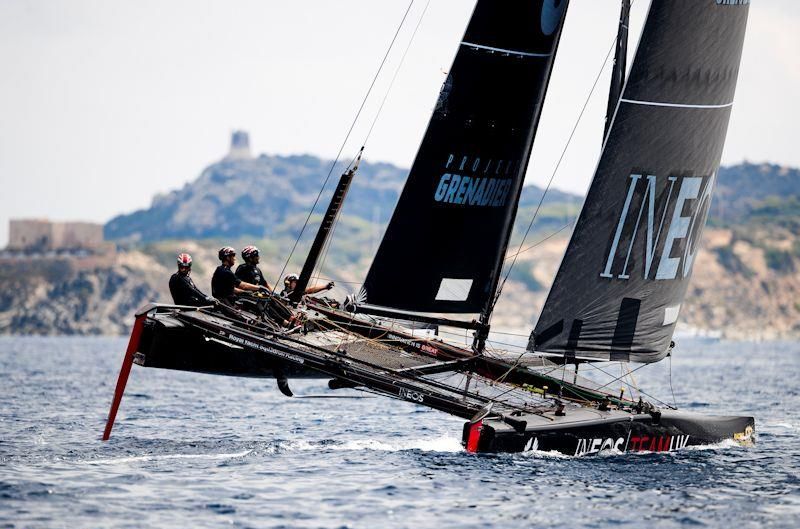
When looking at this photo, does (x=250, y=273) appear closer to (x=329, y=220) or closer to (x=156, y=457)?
(x=329, y=220)

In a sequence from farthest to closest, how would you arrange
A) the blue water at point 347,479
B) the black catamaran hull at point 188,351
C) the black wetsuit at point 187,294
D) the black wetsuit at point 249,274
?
1. the black wetsuit at point 249,274
2. the black wetsuit at point 187,294
3. the black catamaran hull at point 188,351
4. the blue water at point 347,479

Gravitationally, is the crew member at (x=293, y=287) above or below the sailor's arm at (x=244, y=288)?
above

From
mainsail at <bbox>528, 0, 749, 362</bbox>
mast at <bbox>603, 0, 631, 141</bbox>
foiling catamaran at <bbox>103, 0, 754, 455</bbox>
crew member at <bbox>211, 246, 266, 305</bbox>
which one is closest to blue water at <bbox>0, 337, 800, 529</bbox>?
foiling catamaran at <bbox>103, 0, 754, 455</bbox>

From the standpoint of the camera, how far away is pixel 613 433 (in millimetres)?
16859

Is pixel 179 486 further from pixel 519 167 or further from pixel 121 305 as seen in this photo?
pixel 121 305

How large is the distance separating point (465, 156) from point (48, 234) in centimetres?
17708

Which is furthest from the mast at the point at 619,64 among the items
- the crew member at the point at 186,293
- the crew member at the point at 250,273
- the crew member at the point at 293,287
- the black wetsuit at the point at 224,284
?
the crew member at the point at 186,293

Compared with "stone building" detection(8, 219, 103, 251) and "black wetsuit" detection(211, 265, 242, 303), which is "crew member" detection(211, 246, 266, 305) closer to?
"black wetsuit" detection(211, 265, 242, 303)

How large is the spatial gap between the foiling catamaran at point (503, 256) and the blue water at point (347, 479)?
853 mm

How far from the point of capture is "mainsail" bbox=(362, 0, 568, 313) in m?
18.0

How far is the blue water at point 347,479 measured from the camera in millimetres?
12969

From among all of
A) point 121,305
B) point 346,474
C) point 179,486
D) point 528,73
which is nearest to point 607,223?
point 528,73

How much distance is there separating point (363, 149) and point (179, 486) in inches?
240

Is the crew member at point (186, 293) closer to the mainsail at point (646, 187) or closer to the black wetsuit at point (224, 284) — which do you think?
the black wetsuit at point (224, 284)
